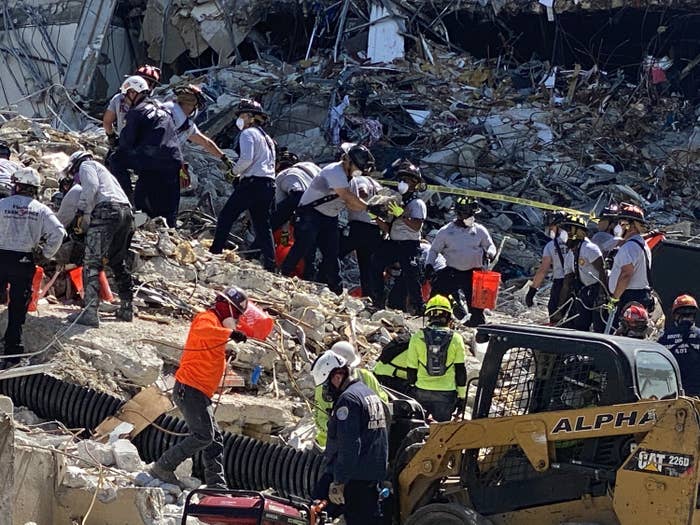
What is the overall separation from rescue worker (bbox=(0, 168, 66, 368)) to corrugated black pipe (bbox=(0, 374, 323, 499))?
313 mm

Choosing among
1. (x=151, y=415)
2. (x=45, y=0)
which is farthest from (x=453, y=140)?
(x=151, y=415)

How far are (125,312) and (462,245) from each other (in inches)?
149

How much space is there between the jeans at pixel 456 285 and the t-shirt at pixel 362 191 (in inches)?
35.7

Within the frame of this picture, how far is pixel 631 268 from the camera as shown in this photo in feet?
36.2

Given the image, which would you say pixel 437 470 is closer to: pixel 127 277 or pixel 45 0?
pixel 127 277

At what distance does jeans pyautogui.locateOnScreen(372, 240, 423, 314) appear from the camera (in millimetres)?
Result: 12719

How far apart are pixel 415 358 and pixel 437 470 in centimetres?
148

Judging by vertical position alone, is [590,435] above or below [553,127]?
above

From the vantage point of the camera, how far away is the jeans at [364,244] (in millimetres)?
12711

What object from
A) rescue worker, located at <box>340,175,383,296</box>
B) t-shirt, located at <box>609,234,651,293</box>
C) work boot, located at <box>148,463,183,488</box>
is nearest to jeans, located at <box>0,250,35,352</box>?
work boot, located at <box>148,463,183,488</box>

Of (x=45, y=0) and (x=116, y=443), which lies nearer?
(x=116, y=443)

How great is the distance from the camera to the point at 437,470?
744 centimetres

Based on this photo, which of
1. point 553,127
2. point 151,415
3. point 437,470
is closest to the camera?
point 437,470

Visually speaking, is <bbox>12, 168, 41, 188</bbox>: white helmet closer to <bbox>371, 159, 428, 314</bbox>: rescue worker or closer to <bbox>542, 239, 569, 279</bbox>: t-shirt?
<bbox>371, 159, 428, 314</bbox>: rescue worker
